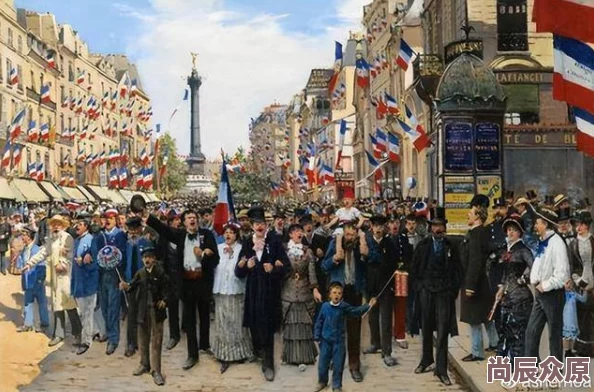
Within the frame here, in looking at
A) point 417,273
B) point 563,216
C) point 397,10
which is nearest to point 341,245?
point 417,273

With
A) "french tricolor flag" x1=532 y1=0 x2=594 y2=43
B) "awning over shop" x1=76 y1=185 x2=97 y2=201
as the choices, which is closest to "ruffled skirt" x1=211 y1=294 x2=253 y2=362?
"french tricolor flag" x1=532 y1=0 x2=594 y2=43

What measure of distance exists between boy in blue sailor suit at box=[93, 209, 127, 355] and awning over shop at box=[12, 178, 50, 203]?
102 ft

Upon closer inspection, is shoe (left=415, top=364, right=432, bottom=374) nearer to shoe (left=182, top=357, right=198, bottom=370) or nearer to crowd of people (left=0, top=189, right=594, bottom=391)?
crowd of people (left=0, top=189, right=594, bottom=391)

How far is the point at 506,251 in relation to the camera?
32.3 feet

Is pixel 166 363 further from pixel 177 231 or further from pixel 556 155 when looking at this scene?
pixel 556 155

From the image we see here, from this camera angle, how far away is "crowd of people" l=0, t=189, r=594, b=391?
9289mm

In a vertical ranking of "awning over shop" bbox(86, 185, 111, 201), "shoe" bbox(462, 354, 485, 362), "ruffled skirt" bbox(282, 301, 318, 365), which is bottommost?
"shoe" bbox(462, 354, 485, 362)

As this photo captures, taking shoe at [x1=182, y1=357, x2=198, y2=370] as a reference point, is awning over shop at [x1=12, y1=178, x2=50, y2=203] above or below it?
above

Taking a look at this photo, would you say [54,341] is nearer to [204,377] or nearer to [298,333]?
[204,377]

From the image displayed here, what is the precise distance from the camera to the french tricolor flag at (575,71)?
29.0 ft

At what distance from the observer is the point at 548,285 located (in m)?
8.71

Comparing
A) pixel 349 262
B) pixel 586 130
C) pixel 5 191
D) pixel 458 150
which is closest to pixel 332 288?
pixel 349 262

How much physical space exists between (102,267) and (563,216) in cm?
624

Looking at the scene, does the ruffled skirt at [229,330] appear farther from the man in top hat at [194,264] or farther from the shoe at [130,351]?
the shoe at [130,351]
